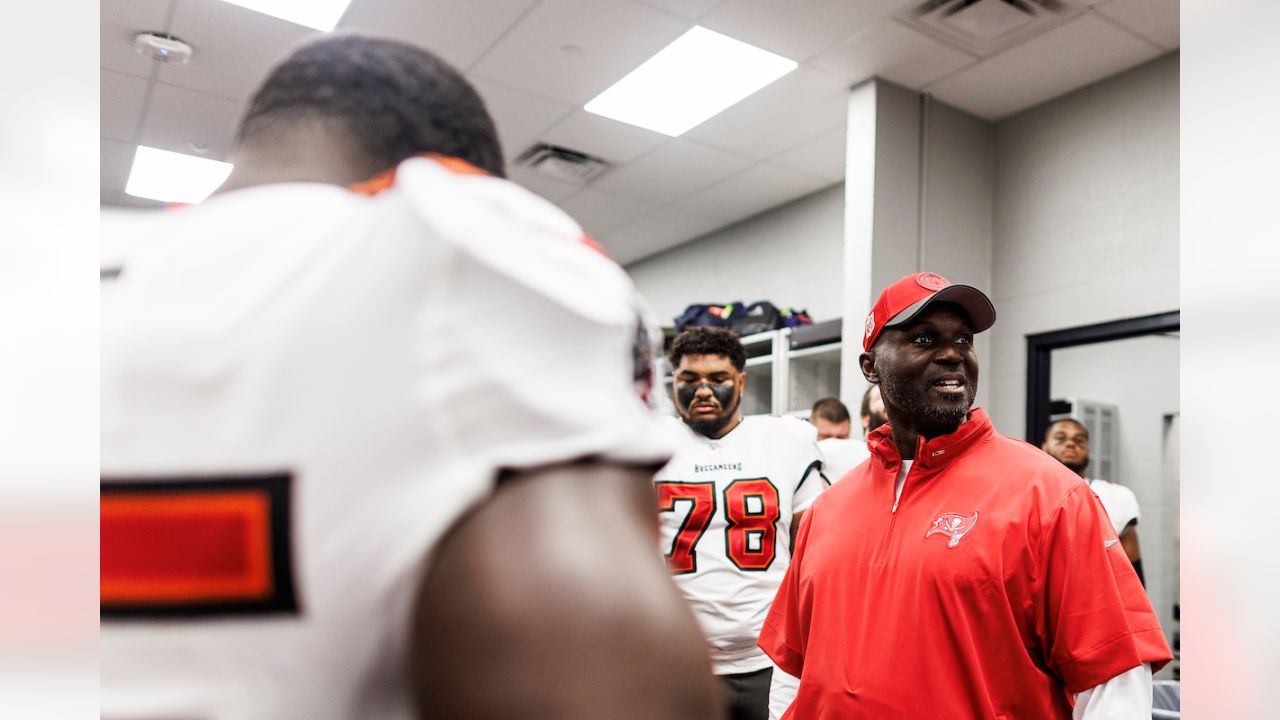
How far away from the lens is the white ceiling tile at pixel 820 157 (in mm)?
5023

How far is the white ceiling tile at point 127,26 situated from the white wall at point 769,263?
3.64 metres

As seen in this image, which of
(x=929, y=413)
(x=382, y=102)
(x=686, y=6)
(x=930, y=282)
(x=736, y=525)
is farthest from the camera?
(x=686, y=6)

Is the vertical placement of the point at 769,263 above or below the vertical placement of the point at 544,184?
below

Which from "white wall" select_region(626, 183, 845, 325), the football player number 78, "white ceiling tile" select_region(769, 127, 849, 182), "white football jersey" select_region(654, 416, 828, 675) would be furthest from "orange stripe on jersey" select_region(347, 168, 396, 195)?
"white wall" select_region(626, 183, 845, 325)

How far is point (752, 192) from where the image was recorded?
19.3ft

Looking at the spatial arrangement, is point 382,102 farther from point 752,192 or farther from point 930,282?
point 752,192

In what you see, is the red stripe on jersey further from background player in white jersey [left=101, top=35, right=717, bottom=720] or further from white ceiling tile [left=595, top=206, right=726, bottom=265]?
white ceiling tile [left=595, top=206, right=726, bottom=265]

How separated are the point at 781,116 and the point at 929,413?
124 inches

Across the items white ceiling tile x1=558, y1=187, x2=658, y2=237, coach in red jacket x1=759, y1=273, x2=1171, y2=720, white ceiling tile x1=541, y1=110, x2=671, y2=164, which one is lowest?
coach in red jacket x1=759, y1=273, x2=1171, y2=720

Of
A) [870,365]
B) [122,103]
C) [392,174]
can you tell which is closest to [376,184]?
[392,174]

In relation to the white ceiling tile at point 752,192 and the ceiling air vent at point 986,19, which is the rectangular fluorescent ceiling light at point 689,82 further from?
the white ceiling tile at point 752,192

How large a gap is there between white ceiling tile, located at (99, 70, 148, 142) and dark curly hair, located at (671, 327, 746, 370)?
294cm

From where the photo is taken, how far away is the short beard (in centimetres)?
188
